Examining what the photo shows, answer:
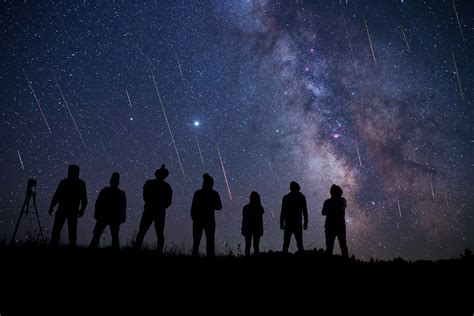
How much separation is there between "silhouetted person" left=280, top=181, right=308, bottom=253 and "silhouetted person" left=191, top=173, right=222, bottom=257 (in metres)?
2.14

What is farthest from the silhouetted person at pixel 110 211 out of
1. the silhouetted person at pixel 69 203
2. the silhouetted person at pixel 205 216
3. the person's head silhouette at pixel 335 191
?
the person's head silhouette at pixel 335 191

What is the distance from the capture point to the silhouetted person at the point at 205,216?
23.1 ft

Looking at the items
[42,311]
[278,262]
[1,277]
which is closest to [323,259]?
[278,262]

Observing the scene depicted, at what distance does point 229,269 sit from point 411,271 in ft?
12.1

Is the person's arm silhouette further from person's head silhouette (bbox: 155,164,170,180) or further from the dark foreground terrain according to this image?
person's head silhouette (bbox: 155,164,170,180)

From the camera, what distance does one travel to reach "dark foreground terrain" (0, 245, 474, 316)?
3.64 meters

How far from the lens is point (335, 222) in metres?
7.82

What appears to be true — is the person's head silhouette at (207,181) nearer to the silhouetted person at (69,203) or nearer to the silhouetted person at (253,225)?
the silhouetted person at (253,225)

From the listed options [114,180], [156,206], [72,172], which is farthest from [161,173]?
[72,172]

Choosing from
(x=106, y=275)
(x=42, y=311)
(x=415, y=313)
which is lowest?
(x=415, y=313)

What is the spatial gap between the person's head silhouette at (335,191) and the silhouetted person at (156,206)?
430 cm

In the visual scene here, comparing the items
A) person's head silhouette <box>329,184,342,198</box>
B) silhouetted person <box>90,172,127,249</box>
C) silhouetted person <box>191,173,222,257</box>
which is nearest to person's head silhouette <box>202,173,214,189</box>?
silhouetted person <box>191,173,222,257</box>

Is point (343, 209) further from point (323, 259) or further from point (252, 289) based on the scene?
point (252, 289)

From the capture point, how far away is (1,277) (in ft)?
13.6
